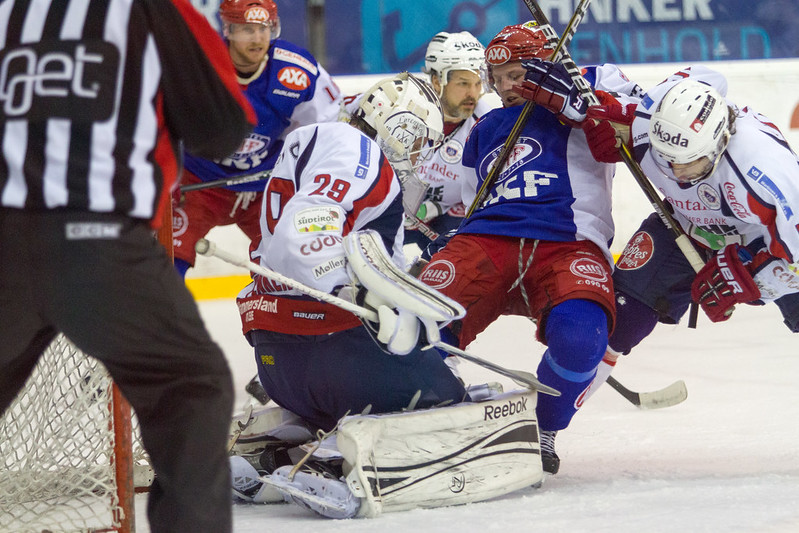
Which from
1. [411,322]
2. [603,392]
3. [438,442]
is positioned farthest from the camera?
[603,392]

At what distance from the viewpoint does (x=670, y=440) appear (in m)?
2.72

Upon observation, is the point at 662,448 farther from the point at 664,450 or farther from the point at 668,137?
the point at 668,137

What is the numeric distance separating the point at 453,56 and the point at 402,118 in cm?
155

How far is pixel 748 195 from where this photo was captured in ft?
7.61

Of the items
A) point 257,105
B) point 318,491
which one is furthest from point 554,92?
point 257,105

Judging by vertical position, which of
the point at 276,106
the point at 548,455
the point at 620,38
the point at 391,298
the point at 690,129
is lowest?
the point at 548,455

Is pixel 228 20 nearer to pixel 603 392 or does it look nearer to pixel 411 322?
pixel 603 392

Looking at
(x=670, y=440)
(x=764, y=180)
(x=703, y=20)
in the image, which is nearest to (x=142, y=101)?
(x=764, y=180)

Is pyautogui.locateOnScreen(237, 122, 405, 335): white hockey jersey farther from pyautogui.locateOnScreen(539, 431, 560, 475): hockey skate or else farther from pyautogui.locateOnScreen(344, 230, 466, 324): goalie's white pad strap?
pyautogui.locateOnScreen(539, 431, 560, 475): hockey skate

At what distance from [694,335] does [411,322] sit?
2747 millimetres

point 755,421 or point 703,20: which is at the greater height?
point 703,20

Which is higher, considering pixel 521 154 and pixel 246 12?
pixel 246 12

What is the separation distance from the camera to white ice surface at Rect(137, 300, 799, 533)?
1.81 meters

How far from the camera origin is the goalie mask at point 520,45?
9.09 feet
